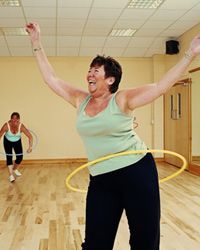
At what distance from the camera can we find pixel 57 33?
7.97 m

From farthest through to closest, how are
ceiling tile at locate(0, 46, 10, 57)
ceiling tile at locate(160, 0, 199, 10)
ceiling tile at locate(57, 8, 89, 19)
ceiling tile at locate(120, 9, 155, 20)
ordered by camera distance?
ceiling tile at locate(0, 46, 10, 57) < ceiling tile at locate(120, 9, 155, 20) < ceiling tile at locate(57, 8, 89, 19) < ceiling tile at locate(160, 0, 199, 10)

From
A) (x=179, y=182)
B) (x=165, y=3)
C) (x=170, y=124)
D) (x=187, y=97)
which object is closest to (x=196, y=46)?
(x=165, y=3)

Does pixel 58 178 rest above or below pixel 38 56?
below

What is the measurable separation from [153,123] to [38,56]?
854 cm

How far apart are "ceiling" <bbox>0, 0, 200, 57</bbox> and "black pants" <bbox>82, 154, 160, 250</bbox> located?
4.76m

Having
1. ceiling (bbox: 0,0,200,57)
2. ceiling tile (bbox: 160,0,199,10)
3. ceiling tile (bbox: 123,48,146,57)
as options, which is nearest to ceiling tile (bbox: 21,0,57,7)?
ceiling (bbox: 0,0,200,57)

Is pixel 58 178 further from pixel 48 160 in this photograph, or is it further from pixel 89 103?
pixel 89 103

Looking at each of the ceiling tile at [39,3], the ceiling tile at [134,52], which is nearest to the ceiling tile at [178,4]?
the ceiling tile at [39,3]

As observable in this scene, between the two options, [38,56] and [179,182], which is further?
[179,182]

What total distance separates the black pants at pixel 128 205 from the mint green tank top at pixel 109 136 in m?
0.04

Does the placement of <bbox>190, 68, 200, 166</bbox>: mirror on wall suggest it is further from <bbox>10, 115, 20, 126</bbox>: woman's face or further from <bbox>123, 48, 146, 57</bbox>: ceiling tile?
<bbox>10, 115, 20, 126</bbox>: woman's face

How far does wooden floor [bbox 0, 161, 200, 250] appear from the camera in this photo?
3.36m

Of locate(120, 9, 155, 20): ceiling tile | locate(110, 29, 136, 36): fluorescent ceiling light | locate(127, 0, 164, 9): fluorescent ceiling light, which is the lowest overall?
locate(110, 29, 136, 36): fluorescent ceiling light

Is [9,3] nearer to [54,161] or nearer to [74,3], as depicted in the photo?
[74,3]
